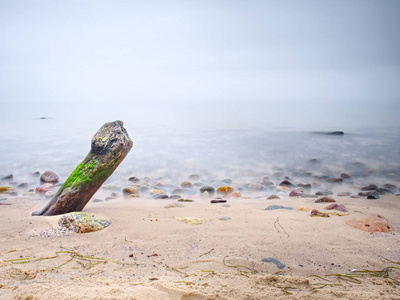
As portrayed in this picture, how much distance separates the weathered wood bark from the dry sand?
0.35 metres

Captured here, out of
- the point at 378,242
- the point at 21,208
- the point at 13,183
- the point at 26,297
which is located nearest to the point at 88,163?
the point at 21,208

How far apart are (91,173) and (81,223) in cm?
92

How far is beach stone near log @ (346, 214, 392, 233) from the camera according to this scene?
3973 mm

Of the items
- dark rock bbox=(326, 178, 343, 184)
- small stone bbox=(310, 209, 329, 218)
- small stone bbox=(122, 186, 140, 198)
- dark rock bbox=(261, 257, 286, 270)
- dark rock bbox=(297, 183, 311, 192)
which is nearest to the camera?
dark rock bbox=(261, 257, 286, 270)

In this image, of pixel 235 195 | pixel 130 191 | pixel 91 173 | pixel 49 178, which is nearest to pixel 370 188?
pixel 235 195

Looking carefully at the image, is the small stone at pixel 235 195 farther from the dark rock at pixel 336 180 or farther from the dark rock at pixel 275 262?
the dark rock at pixel 275 262

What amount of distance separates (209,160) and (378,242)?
371 inches

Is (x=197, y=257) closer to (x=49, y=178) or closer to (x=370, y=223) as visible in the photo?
(x=370, y=223)

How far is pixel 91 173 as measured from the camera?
15.4ft

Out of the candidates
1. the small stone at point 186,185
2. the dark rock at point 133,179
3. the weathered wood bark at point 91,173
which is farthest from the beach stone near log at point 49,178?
the weathered wood bark at point 91,173

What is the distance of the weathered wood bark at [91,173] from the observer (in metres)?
4.59

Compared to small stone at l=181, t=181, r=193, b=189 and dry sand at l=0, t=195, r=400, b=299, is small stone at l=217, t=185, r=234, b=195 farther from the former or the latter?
dry sand at l=0, t=195, r=400, b=299

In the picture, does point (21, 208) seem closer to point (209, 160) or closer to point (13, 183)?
point (13, 183)

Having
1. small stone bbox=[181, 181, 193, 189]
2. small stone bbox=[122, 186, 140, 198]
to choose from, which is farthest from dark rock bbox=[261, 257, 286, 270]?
small stone bbox=[181, 181, 193, 189]
